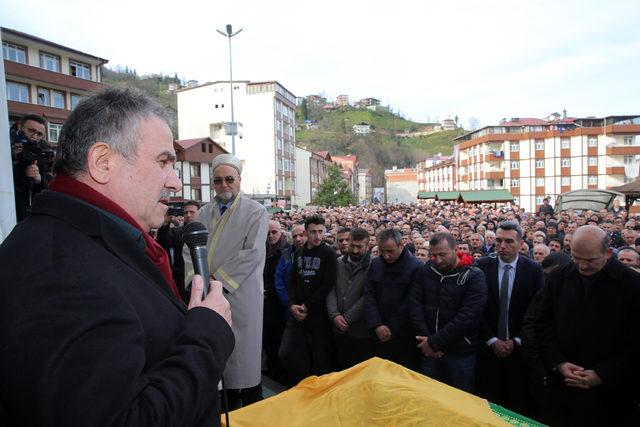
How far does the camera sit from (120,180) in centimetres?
137

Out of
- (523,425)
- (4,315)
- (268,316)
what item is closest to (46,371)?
(4,315)

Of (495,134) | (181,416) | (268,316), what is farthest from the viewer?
(495,134)

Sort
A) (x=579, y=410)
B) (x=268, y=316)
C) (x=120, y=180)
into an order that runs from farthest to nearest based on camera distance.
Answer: (x=268, y=316) → (x=579, y=410) → (x=120, y=180)

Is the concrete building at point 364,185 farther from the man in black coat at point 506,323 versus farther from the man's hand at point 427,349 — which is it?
the man's hand at point 427,349

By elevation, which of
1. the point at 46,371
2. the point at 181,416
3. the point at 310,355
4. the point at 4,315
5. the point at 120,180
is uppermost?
the point at 120,180

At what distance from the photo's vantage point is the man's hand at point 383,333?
16.2 feet

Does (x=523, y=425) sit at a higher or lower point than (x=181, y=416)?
lower

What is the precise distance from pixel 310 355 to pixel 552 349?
277 centimetres

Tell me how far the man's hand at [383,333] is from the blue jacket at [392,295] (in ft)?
0.16

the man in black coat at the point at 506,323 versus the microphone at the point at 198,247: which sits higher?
the microphone at the point at 198,247

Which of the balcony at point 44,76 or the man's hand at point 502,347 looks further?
the balcony at point 44,76

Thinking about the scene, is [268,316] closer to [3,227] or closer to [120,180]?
[3,227]

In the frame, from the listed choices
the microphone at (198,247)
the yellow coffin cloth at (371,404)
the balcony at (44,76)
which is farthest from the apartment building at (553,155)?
the microphone at (198,247)

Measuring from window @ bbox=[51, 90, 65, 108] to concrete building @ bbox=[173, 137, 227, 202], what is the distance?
10508 millimetres
